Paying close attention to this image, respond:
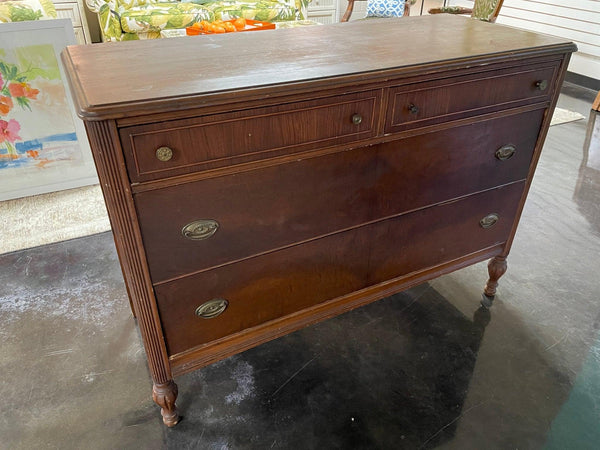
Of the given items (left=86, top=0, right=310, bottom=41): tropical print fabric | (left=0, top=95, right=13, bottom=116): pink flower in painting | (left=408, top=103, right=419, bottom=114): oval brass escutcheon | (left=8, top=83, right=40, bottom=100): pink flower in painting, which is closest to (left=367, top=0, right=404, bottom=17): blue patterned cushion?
(left=86, top=0, right=310, bottom=41): tropical print fabric

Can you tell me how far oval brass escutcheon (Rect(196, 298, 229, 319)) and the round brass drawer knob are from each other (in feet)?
1.39

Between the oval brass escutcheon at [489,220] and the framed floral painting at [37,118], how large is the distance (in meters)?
2.07

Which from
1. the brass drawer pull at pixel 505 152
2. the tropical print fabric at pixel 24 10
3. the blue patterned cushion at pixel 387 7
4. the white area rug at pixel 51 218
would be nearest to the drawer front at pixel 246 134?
the brass drawer pull at pixel 505 152

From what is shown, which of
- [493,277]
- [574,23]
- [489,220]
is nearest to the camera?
[489,220]

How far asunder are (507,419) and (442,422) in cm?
20

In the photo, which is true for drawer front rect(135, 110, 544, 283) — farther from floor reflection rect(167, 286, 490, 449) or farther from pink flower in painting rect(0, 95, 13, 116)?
pink flower in painting rect(0, 95, 13, 116)

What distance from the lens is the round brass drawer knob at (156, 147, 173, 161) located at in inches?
36.5

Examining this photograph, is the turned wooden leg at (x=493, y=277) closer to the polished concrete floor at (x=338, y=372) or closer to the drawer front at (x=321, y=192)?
the polished concrete floor at (x=338, y=372)

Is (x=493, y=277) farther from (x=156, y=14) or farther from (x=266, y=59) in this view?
(x=156, y=14)

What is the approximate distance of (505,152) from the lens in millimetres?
1433

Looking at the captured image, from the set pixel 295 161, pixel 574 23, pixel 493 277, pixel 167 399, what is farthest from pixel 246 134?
pixel 574 23

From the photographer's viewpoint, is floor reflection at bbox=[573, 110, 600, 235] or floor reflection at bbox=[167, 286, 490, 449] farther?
floor reflection at bbox=[573, 110, 600, 235]

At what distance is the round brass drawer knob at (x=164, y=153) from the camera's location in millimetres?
928

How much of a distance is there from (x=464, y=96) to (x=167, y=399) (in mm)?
1214
